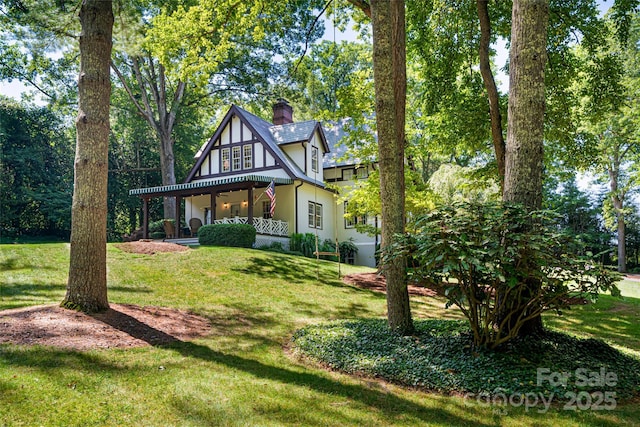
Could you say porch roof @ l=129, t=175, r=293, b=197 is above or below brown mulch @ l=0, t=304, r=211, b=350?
above

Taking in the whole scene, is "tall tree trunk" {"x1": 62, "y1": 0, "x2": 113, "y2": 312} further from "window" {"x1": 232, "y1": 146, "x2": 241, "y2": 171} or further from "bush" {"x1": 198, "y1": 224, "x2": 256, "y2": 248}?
"window" {"x1": 232, "y1": 146, "x2": 241, "y2": 171}

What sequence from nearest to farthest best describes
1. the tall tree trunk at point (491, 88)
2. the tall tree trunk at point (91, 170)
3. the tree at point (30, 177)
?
the tall tree trunk at point (91, 170), the tall tree trunk at point (491, 88), the tree at point (30, 177)

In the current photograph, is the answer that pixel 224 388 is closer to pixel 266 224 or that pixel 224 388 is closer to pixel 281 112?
pixel 266 224

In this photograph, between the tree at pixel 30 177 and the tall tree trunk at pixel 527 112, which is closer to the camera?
the tall tree trunk at pixel 527 112

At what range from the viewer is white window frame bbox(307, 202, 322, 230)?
69.0 feet

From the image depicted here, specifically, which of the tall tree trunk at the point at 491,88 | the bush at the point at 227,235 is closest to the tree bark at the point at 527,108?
the tall tree trunk at the point at 491,88

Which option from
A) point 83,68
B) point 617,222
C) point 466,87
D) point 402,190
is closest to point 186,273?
point 83,68

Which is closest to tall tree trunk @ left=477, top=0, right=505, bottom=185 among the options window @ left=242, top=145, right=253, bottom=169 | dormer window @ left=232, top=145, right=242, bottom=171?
window @ left=242, top=145, right=253, bottom=169

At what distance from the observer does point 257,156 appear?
20906 mm

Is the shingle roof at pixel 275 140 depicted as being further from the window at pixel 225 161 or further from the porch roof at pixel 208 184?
the window at pixel 225 161

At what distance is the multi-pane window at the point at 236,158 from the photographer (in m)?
21.3

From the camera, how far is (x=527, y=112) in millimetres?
5078

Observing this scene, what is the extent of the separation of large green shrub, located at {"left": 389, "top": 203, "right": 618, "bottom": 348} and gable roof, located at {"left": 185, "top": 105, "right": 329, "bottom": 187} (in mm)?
Answer: 15251

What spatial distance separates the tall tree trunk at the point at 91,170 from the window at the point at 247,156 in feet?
47.8
